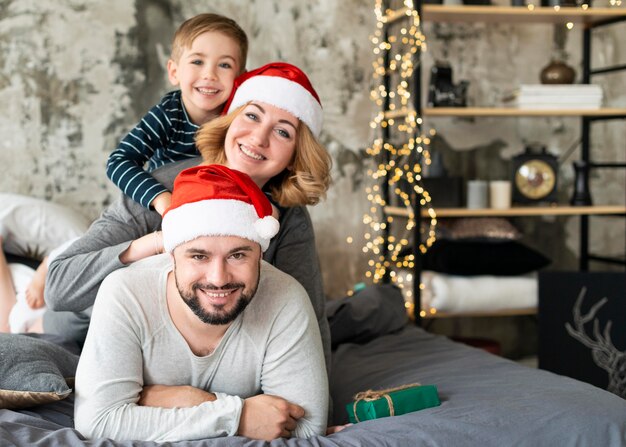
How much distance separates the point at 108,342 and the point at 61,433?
0.21 m

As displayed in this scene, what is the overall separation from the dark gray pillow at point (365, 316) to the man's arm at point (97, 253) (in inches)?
35.5

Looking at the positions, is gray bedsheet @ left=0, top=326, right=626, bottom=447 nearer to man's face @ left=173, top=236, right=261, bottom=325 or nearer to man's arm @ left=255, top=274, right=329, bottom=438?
man's arm @ left=255, top=274, right=329, bottom=438

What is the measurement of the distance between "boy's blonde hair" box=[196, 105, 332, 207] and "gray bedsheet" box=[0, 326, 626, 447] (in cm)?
58

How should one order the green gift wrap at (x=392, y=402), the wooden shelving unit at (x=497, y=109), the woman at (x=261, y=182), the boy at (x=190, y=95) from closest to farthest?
the green gift wrap at (x=392, y=402) < the woman at (x=261, y=182) < the boy at (x=190, y=95) < the wooden shelving unit at (x=497, y=109)

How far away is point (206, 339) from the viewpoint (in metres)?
1.78

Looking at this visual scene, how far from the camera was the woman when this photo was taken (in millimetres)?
2051

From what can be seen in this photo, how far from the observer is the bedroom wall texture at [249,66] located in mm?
3551

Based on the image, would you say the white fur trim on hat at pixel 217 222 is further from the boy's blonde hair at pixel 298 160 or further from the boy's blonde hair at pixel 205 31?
the boy's blonde hair at pixel 205 31

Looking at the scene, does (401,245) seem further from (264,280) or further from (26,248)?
(264,280)

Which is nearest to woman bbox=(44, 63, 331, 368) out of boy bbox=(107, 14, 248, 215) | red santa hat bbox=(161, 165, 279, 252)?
boy bbox=(107, 14, 248, 215)

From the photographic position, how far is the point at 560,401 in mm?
1989

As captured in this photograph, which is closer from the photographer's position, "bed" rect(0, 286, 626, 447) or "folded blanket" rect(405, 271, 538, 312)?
"bed" rect(0, 286, 626, 447)

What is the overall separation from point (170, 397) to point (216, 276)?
0.98 ft

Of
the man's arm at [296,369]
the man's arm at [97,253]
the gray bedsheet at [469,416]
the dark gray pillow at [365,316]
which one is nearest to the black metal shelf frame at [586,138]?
the dark gray pillow at [365,316]
